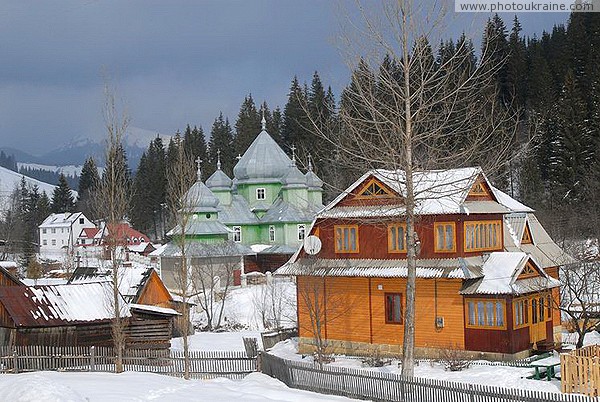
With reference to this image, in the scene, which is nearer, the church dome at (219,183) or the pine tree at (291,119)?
the church dome at (219,183)

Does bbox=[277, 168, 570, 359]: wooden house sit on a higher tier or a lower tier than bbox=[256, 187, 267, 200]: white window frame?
lower

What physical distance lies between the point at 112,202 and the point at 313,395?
1223 cm

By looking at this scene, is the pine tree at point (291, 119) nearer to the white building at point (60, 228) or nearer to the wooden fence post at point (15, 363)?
the white building at point (60, 228)

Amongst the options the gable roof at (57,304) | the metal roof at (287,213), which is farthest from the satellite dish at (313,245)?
the metal roof at (287,213)

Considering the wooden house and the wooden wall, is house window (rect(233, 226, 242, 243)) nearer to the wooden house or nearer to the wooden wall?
the wooden wall

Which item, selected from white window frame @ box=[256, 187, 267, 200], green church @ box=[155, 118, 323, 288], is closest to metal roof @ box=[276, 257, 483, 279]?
green church @ box=[155, 118, 323, 288]

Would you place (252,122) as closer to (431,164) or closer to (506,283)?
(506,283)

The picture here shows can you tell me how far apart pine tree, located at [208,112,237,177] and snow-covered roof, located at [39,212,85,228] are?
28.2 meters

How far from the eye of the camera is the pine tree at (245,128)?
354 ft

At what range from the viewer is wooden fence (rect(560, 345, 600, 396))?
22.0m

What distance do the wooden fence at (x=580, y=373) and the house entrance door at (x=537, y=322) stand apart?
7.34 m

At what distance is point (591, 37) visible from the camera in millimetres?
78375

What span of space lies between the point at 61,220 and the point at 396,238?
108 metres

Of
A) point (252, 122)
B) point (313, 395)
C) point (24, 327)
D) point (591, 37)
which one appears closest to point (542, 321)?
point (313, 395)
